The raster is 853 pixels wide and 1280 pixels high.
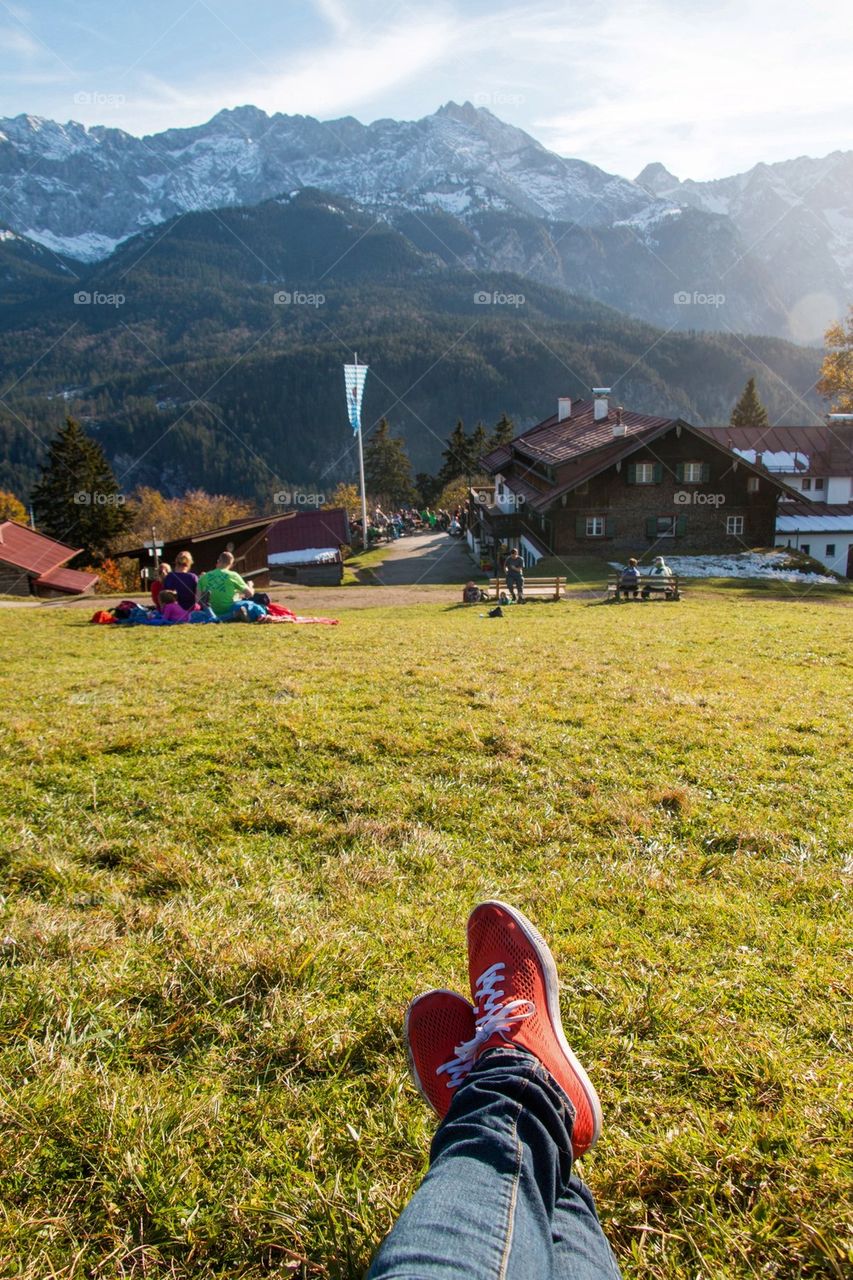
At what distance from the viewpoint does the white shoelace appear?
234 centimetres

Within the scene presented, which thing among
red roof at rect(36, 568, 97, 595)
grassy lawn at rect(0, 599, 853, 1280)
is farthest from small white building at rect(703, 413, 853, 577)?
grassy lawn at rect(0, 599, 853, 1280)

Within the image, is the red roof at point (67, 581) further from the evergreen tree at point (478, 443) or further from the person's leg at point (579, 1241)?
the evergreen tree at point (478, 443)

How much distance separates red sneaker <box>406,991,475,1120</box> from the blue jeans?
15cm

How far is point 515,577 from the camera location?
2369cm

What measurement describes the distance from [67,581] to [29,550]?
338 cm

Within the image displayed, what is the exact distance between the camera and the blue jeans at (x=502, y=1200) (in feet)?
5.14

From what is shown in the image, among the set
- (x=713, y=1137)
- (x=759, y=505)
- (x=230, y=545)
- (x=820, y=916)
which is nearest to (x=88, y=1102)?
(x=713, y=1137)

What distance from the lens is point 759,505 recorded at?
1805 inches

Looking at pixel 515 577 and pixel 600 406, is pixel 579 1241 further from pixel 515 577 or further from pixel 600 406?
pixel 600 406

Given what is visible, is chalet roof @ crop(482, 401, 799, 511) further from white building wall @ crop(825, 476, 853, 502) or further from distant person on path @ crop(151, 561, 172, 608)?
distant person on path @ crop(151, 561, 172, 608)

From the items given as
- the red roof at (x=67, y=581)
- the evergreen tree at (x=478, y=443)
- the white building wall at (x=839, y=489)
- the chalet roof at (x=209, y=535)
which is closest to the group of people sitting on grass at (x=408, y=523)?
the evergreen tree at (x=478, y=443)

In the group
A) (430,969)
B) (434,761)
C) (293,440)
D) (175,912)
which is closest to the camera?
(430,969)

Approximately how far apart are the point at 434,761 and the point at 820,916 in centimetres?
284

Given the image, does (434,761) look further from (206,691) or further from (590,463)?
(590,463)
